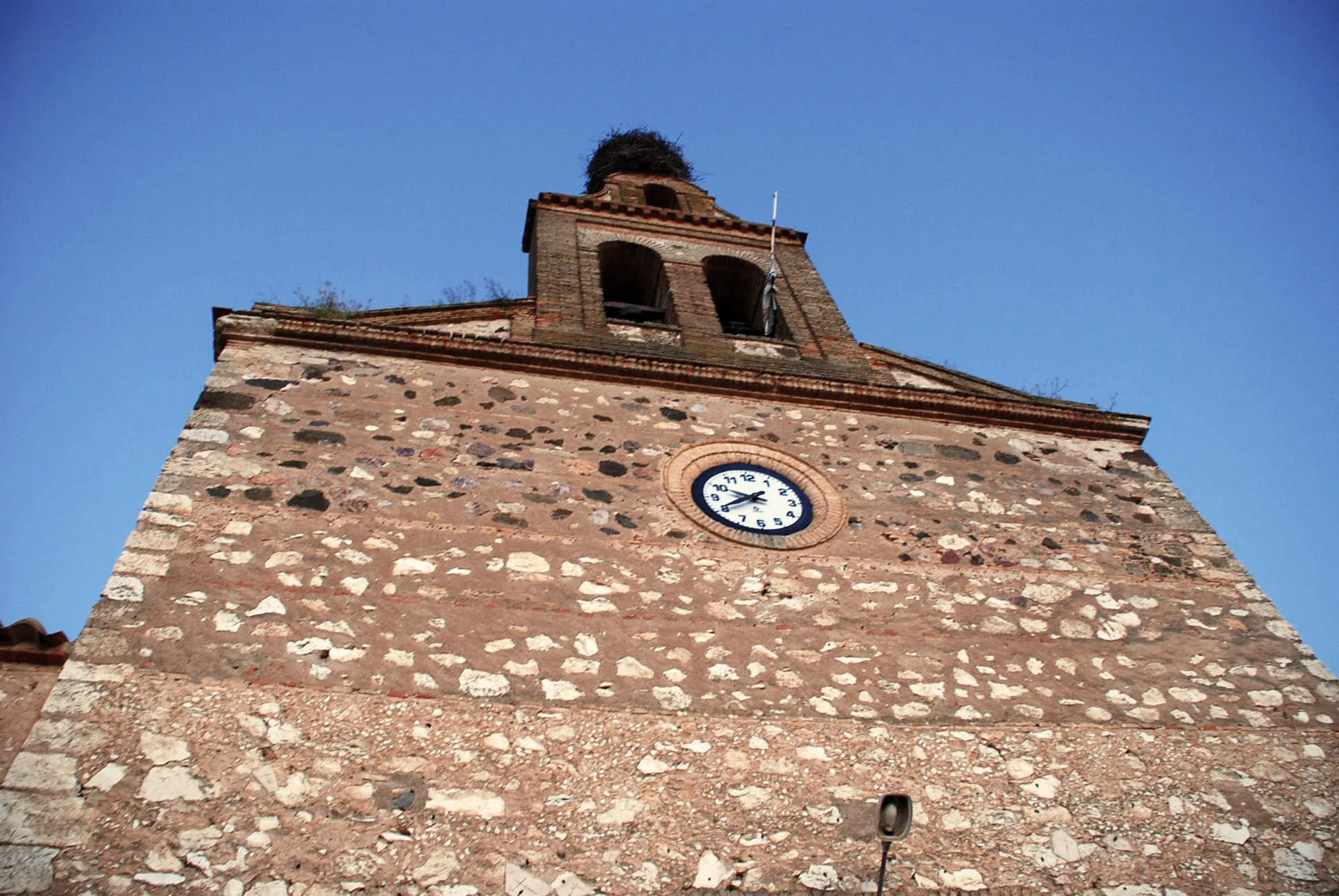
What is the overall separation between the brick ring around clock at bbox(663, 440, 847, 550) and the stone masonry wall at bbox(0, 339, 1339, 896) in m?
0.17

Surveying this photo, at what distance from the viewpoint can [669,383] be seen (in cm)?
841

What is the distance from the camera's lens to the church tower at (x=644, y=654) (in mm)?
4594

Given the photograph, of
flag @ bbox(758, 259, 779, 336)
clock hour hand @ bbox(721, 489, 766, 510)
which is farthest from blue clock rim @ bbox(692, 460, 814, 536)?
flag @ bbox(758, 259, 779, 336)

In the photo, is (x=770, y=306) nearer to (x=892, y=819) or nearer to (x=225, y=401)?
(x=225, y=401)

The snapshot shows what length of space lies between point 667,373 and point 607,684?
3.49 m

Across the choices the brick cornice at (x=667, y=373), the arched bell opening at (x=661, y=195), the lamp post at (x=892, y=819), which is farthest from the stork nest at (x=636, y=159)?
the lamp post at (x=892, y=819)

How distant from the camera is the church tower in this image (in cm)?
459

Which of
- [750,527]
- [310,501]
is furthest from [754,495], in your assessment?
[310,501]

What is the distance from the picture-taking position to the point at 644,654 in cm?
567

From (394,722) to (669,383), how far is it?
403cm

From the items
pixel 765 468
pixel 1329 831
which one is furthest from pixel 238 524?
pixel 1329 831

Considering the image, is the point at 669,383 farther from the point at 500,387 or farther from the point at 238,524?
the point at 238,524

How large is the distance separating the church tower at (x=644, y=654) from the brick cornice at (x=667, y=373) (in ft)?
0.11

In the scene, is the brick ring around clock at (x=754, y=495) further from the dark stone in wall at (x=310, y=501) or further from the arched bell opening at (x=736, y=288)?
the arched bell opening at (x=736, y=288)
